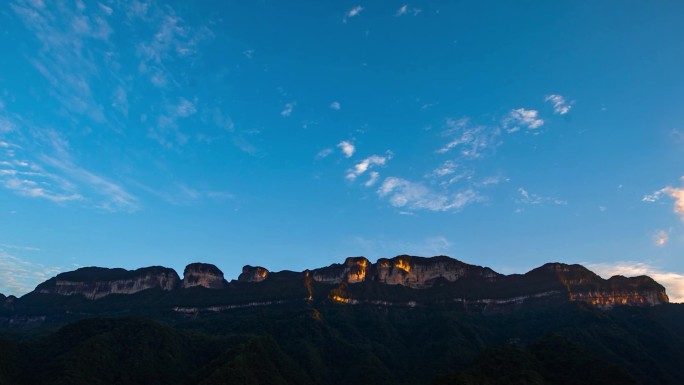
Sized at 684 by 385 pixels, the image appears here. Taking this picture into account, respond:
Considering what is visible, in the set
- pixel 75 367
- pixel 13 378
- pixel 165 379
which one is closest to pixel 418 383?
pixel 165 379

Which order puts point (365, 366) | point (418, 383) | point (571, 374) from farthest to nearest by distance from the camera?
point (365, 366) < point (418, 383) < point (571, 374)

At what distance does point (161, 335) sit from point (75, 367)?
34.1m

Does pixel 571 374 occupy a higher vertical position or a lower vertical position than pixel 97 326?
lower

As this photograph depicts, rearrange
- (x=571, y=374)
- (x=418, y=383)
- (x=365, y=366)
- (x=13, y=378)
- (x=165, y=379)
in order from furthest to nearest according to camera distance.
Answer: (x=365, y=366)
(x=418, y=383)
(x=165, y=379)
(x=13, y=378)
(x=571, y=374)

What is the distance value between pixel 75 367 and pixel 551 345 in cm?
14234

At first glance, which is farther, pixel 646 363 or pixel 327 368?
pixel 327 368

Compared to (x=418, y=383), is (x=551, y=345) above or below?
above

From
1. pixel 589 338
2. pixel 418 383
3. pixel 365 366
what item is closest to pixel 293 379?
pixel 365 366

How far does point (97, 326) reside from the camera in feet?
593

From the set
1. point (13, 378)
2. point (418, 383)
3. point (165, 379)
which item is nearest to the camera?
point (13, 378)

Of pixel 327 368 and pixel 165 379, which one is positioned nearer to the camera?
pixel 165 379

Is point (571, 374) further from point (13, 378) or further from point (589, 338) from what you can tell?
point (13, 378)

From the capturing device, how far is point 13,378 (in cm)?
14525

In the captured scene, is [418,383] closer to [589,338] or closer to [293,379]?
[293,379]
